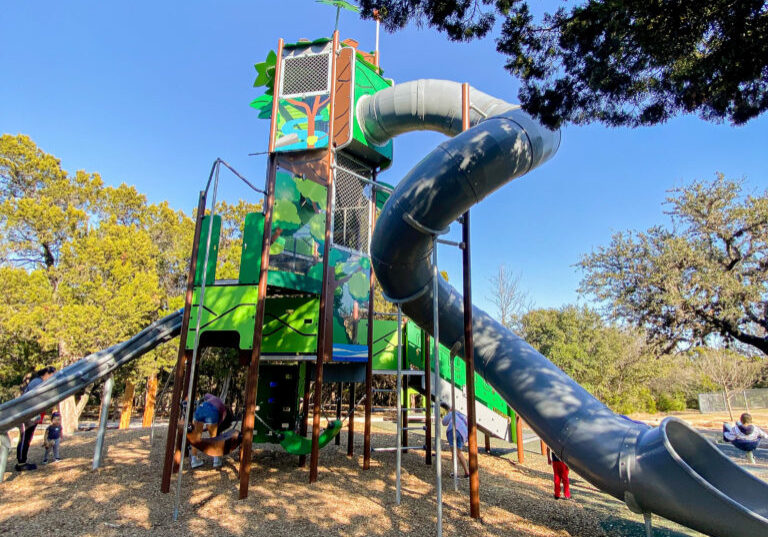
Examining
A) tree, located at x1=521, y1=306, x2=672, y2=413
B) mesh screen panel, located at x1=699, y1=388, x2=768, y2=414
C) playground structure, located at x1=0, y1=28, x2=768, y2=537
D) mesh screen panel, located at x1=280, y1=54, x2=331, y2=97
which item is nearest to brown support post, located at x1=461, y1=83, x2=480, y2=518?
playground structure, located at x1=0, y1=28, x2=768, y2=537

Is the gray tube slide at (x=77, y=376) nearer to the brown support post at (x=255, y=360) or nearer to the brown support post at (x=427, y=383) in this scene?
the brown support post at (x=255, y=360)

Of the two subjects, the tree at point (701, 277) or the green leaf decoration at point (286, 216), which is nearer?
the green leaf decoration at point (286, 216)

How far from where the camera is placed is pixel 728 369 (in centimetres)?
2325

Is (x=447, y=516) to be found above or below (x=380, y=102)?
below

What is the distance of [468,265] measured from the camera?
5715 mm

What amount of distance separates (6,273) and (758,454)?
75.7ft

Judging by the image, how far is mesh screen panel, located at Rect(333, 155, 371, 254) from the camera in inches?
341

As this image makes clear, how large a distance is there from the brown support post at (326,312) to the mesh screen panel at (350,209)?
27.2 inches

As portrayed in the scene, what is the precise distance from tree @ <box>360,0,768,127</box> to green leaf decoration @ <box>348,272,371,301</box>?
188 inches

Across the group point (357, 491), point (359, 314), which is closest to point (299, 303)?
point (359, 314)

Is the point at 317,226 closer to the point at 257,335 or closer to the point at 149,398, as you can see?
the point at 257,335

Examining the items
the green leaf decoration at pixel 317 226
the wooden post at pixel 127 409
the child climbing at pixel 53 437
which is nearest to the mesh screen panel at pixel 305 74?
the green leaf decoration at pixel 317 226

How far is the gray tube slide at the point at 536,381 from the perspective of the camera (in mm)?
3789

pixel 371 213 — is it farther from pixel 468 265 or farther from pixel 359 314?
pixel 468 265
